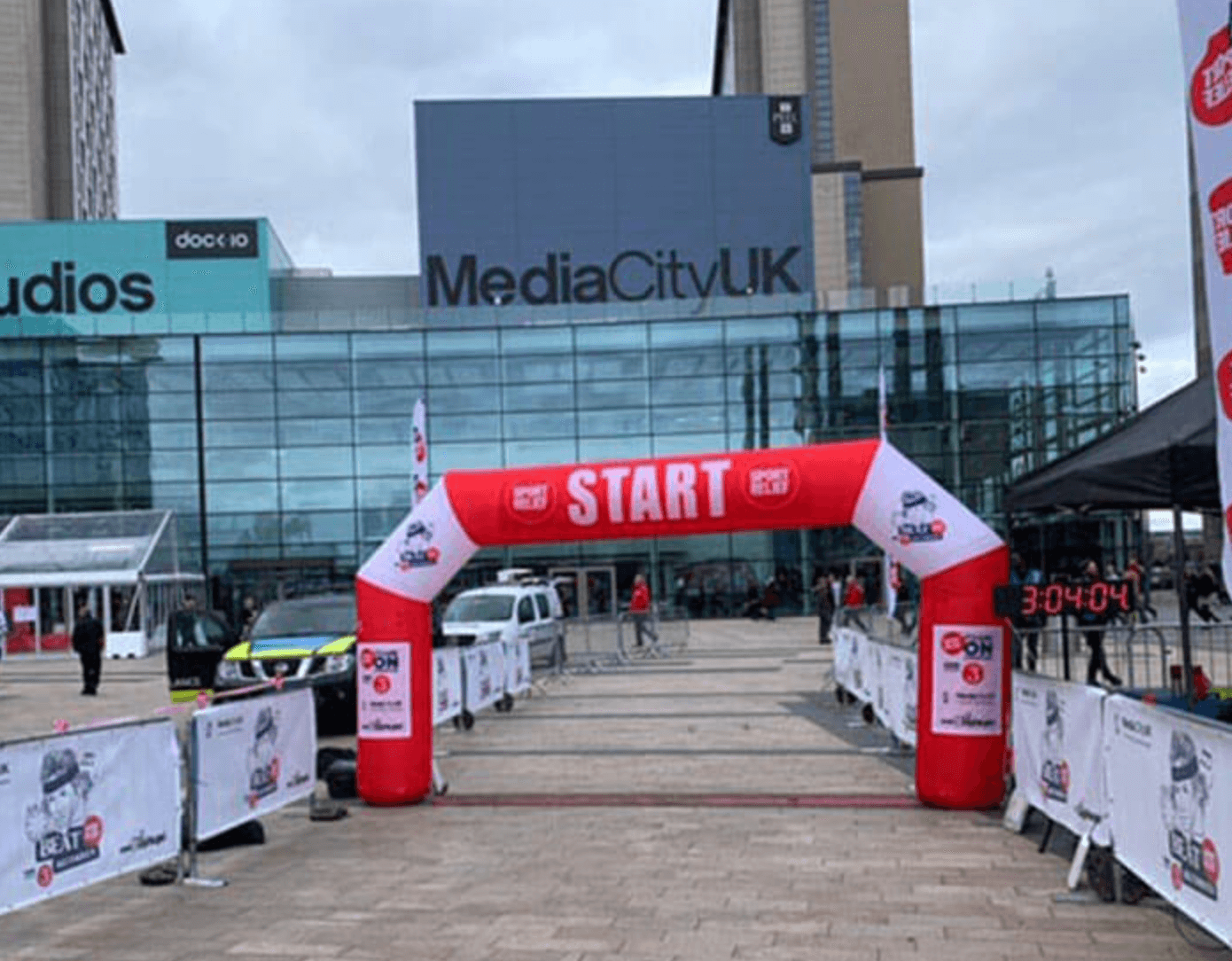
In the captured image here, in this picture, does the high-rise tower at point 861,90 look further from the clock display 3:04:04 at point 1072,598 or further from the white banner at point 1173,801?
the white banner at point 1173,801

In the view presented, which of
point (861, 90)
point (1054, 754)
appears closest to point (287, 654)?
point (1054, 754)

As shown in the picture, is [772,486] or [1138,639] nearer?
[772,486]

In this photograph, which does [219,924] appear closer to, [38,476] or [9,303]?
[38,476]

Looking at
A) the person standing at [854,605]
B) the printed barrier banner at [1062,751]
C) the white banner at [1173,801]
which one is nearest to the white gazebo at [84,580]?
the person standing at [854,605]

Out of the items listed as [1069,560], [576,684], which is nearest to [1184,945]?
[576,684]

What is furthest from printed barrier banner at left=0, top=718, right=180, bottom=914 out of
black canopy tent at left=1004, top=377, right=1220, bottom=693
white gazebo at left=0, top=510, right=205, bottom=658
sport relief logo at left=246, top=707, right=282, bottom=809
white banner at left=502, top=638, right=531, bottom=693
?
white gazebo at left=0, top=510, right=205, bottom=658

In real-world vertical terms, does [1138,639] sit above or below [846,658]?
above

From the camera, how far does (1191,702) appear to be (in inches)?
366

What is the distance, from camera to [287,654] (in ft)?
55.8

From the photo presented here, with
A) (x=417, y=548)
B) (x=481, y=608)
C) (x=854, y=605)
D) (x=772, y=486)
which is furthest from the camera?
(x=854, y=605)

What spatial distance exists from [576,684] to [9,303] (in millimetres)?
43058

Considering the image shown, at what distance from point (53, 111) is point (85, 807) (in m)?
88.4

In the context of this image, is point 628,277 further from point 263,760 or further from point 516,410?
point 263,760

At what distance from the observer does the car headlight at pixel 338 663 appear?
16942mm
